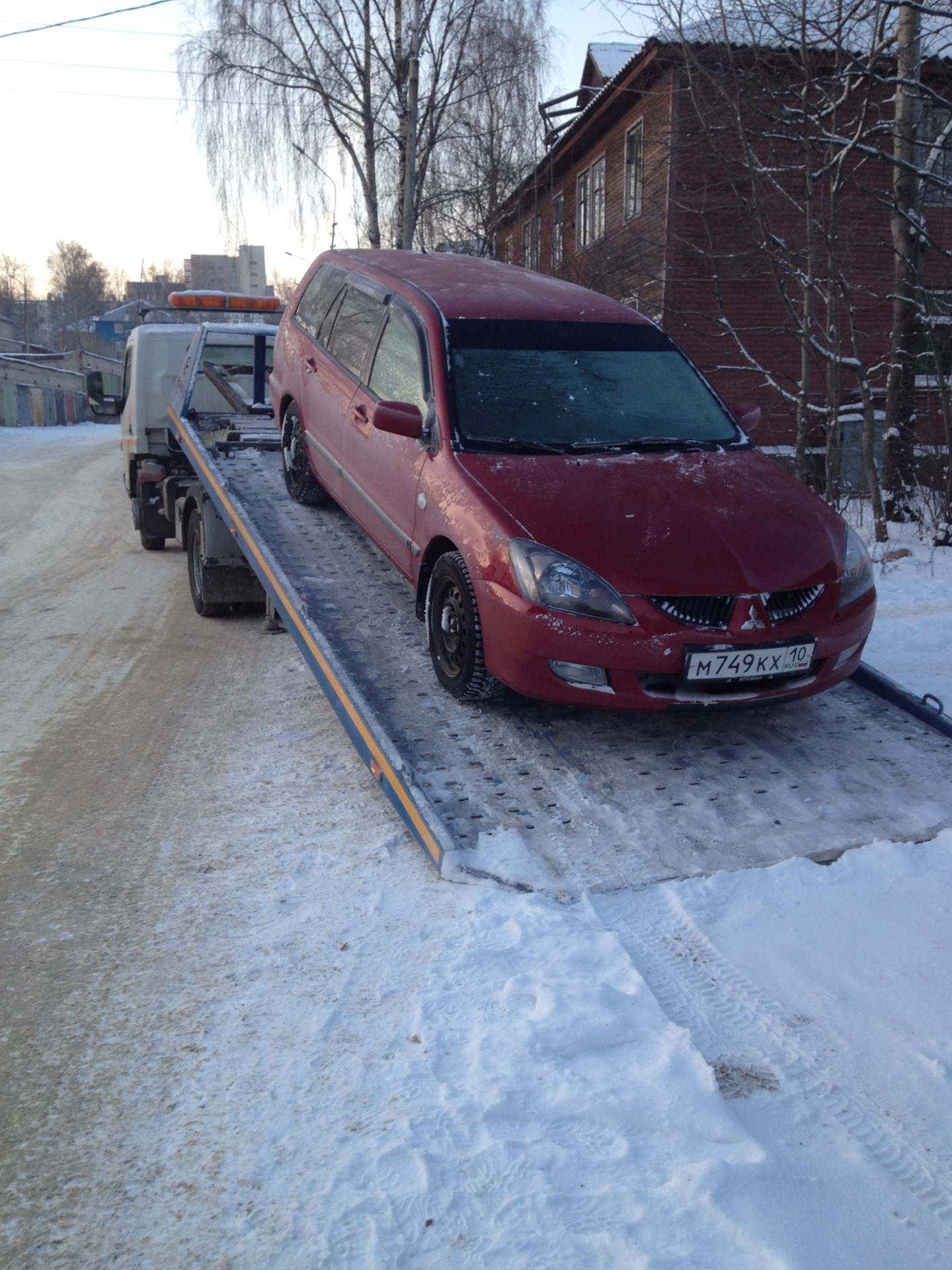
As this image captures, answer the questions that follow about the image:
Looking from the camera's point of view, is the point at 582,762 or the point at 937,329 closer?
the point at 582,762

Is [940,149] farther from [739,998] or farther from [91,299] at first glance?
[91,299]

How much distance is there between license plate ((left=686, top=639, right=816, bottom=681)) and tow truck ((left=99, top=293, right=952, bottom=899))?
0.46 metres

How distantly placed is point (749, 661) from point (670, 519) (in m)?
0.66

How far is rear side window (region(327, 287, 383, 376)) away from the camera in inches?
212

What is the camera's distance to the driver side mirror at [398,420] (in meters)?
4.35

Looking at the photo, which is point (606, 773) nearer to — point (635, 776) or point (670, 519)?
point (635, 776)

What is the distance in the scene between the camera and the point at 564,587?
365 cm

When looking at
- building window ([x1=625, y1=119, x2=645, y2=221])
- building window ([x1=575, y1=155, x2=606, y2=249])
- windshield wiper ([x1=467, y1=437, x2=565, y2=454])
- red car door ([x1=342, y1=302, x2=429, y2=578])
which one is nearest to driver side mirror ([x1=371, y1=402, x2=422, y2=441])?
red car door ([x1=342, y1=302, x2=429, y2=578])

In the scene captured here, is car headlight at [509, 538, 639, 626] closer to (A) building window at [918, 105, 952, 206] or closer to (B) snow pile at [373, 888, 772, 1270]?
(B) snow pile at [373, 888, 772, 1270]

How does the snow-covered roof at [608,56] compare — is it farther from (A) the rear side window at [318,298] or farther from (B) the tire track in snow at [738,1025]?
(B) the tire track in snow at [738,1025]

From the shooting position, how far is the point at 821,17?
8.54m

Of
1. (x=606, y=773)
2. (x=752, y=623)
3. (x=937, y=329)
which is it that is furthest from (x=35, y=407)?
(x=752, y=623)

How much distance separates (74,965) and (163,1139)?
3.07 feet

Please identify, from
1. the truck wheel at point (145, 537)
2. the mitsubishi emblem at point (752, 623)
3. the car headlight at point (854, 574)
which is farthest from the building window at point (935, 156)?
the truck wheel at point (145, 537)
